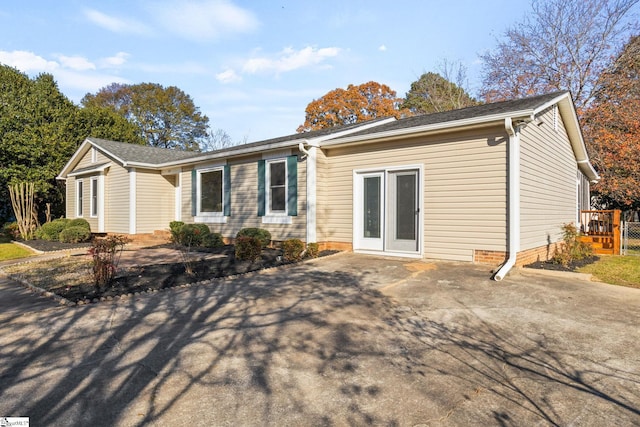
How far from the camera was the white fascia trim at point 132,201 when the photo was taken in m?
13.9

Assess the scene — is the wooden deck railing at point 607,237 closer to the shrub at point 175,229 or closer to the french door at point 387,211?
the french door at point 387,211

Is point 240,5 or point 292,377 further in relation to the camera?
point 240,5

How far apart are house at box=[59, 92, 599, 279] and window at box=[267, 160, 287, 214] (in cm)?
3

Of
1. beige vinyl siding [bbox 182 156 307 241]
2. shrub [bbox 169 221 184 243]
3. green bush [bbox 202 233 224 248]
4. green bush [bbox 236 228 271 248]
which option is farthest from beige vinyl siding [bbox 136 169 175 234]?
green bush [bbox 236 228 271 248]

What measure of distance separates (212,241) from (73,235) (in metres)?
6.37

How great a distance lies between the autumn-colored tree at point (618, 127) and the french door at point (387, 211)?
13554mm

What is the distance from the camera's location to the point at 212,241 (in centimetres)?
1143

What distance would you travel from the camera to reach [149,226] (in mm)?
14328

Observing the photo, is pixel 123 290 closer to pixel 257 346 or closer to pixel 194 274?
pixel 194 274

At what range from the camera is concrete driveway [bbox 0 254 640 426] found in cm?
253

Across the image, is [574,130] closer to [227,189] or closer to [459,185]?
[459,185]

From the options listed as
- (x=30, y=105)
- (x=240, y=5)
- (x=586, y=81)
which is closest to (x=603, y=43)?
(x=586, y=81)

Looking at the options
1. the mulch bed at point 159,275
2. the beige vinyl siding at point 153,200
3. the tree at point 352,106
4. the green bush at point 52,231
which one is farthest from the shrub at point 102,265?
the tree at point 352,106

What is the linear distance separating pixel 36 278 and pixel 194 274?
2926 mm
